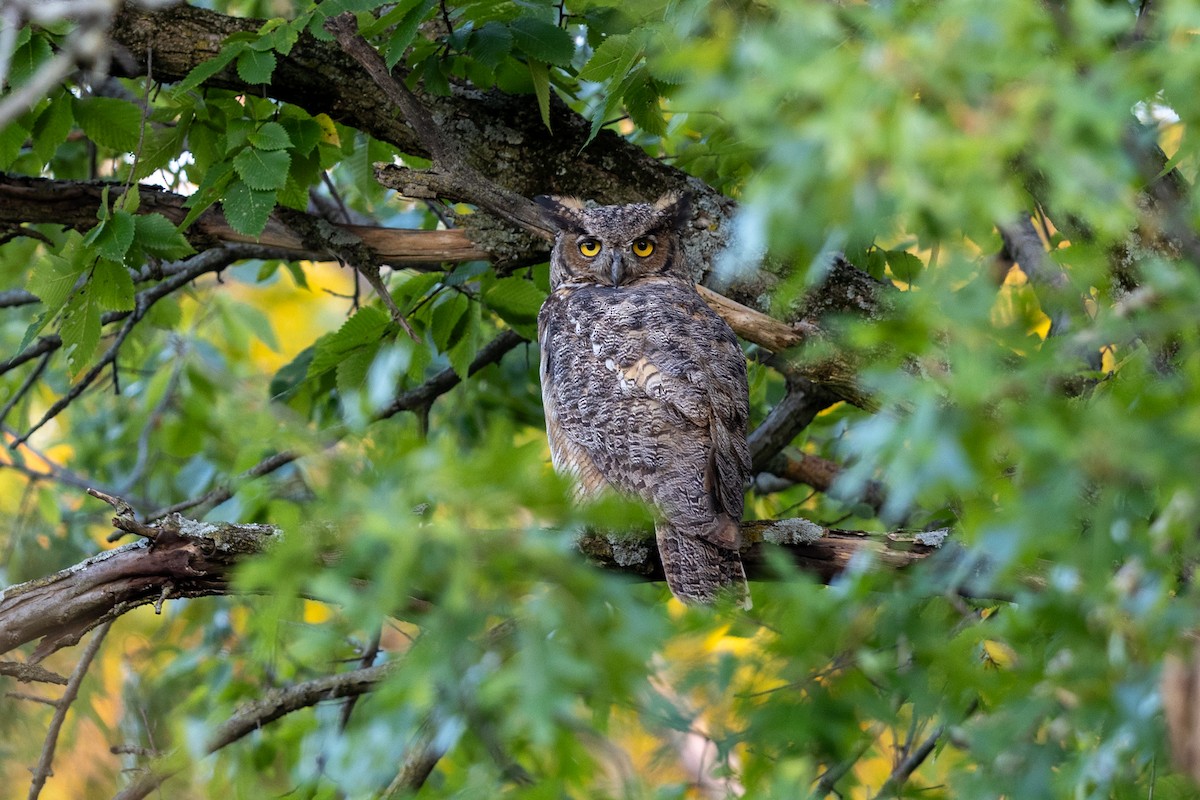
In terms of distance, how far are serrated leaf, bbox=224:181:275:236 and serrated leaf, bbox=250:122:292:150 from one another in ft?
0.39

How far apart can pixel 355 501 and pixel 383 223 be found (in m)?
3.73

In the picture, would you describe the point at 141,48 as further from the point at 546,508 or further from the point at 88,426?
the point at 88,426

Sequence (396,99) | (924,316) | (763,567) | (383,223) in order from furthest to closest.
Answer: (383,223), (396,99), (763,567), (924,316)

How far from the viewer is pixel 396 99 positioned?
3.18 metres

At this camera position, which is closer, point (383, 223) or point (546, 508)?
point (546, 508)

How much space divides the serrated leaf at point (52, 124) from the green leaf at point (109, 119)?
41 millimetres

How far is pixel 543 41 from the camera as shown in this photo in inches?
117

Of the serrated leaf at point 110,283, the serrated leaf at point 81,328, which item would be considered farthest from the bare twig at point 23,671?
the serrated leaf at point 110,283

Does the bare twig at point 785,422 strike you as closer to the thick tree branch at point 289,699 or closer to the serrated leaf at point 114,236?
the thick tree branch at point 289,699

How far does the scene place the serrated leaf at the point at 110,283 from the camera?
2830mm

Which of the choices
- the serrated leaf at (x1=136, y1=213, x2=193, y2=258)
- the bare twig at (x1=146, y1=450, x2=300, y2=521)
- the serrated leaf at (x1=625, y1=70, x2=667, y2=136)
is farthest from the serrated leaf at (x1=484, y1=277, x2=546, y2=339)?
the serrated leaf at (x1=136, y1=213, x2=193, y2=258)

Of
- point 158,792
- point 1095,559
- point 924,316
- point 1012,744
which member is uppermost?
point 924,316

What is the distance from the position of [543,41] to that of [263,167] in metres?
0.82

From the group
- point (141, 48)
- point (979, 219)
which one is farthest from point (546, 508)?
point (141, 48)
